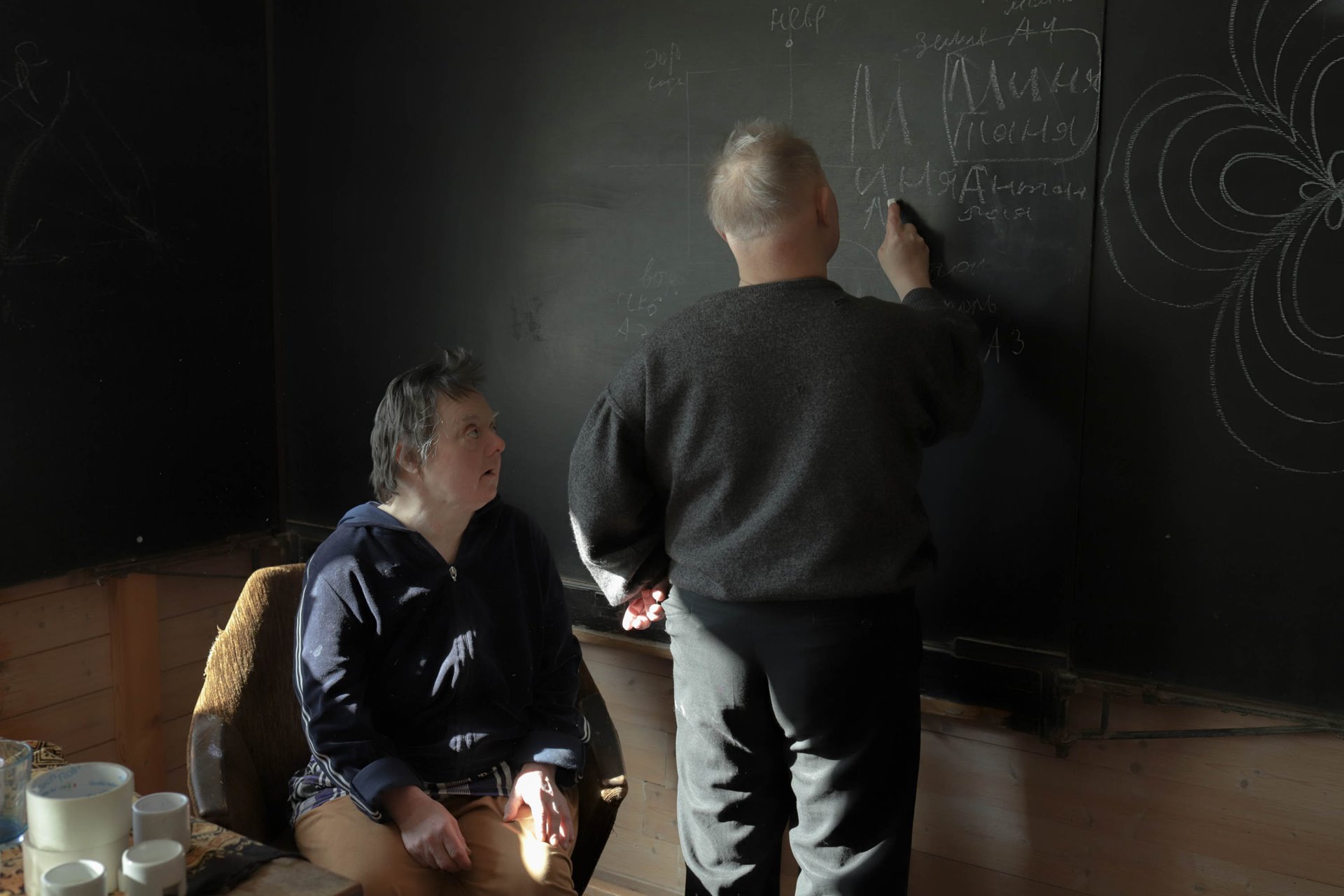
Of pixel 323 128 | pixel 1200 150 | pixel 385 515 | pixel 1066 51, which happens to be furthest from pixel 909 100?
pixel 323 128

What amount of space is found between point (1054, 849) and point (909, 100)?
138 cm

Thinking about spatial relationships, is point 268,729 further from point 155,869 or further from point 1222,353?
point 1222,353

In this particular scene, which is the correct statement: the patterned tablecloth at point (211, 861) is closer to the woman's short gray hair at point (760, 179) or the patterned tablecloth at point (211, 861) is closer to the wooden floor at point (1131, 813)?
the woman's short gray hair at point (760, 179)

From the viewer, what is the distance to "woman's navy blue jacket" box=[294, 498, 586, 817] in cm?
175

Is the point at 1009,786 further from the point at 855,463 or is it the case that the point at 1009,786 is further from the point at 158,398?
the point at 158,398

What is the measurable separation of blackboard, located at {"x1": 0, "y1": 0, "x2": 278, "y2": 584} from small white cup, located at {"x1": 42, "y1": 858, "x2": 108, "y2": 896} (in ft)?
4.96

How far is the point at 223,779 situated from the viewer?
177 cm

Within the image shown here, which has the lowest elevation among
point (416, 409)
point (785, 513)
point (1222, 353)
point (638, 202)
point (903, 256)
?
point (785, 513)

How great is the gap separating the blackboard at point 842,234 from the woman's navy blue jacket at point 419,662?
0.61 meters

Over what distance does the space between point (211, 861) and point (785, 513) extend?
883 mm

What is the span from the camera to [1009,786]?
2.07 meters

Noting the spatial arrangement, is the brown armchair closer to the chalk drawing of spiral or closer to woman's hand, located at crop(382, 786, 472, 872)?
woman's hand, located at crop(382, 786, 472, 872)

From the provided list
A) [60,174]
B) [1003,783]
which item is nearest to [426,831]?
[1003,783]

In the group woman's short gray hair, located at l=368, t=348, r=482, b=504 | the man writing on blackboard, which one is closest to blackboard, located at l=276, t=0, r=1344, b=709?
the man writing on blackboard
